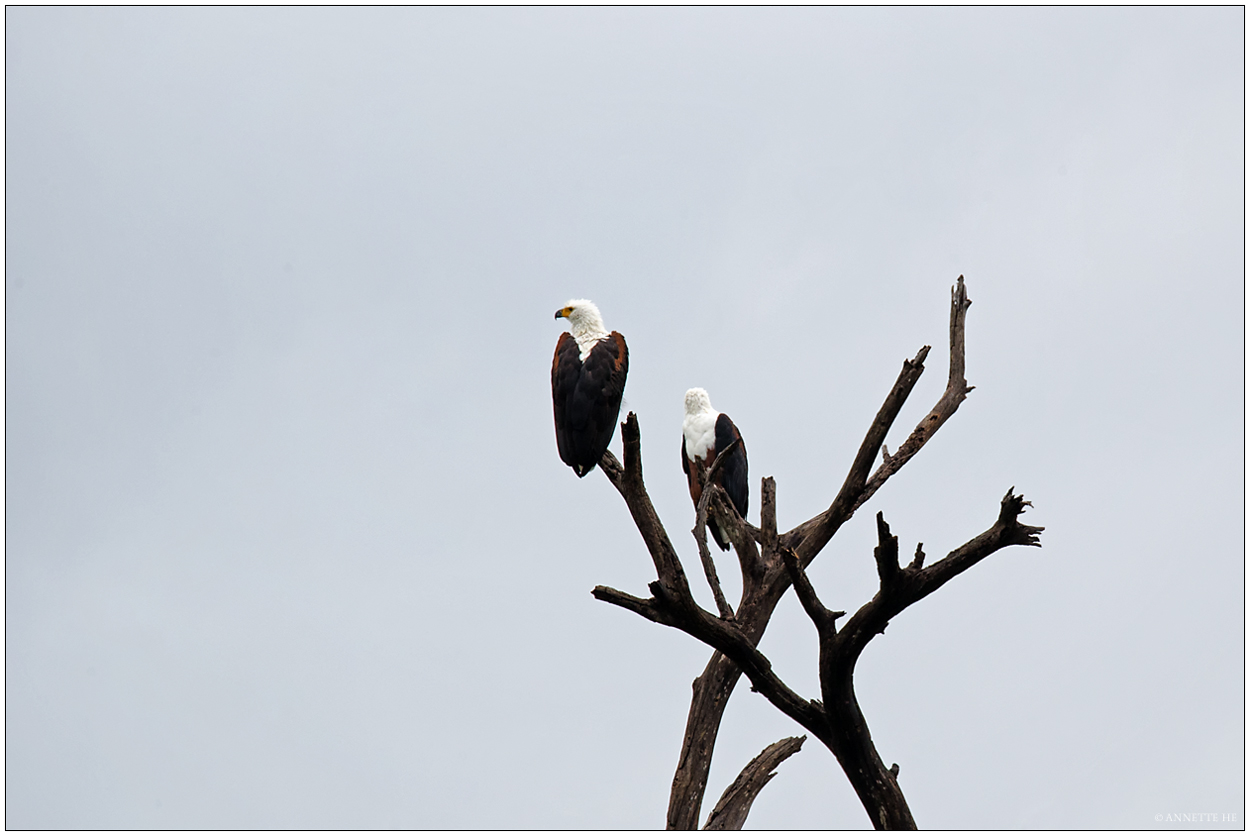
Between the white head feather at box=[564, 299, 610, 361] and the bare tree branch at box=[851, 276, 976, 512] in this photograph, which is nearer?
the bare tree branch at box=[851, 276, 976, 512]

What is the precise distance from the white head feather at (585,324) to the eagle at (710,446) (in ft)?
5.00

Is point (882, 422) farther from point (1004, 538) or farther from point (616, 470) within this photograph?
point (616, 470)

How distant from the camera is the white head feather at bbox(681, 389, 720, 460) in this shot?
9.02 meters

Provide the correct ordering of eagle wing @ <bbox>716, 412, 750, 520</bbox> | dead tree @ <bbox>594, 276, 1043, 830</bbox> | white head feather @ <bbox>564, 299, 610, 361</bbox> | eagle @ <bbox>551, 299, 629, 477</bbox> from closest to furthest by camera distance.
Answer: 1. dead tree @ <bbox>594, 276, 1043, 830</bbox>
2. eagle @ <bbox>551, 299, 629, 477</bbox>
3. white head feather @ <bbox>564, 299, 610, 361</bbox>
4. eagle wing @ <bbox>716, 412, 750, 520</bbox>

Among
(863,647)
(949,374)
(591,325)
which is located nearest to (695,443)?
(591,325)

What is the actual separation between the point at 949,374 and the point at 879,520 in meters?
1.94

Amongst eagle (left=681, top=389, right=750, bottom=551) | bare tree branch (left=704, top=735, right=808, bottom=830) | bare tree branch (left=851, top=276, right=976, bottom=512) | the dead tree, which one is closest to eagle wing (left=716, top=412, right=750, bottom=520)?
eagle (left=681, top=389, right=750, bottom=551)

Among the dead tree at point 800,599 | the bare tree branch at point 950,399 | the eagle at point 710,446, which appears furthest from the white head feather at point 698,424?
the bare tree branch at point 950,399

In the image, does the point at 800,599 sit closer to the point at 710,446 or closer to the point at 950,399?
the point at 950,399

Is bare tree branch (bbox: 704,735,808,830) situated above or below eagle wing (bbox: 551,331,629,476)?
below

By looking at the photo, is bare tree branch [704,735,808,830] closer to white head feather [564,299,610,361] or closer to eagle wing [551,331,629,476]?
eagle wing [551,331,629,476]

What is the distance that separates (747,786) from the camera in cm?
684

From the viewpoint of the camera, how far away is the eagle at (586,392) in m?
7.29

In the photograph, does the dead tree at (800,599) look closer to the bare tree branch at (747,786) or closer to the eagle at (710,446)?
the bare tree branch at (747,786)
